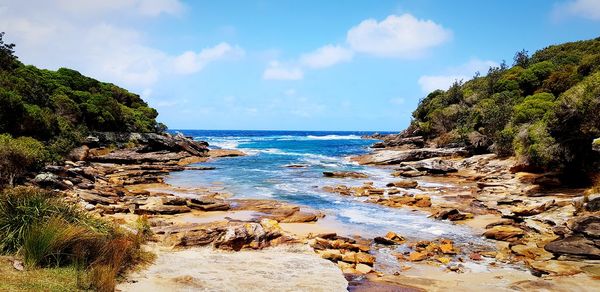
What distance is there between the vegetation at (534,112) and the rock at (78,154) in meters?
34.3

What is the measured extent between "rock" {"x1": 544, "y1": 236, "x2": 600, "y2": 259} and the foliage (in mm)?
21841

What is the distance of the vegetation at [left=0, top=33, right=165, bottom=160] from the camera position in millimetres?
31812

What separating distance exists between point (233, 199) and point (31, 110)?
19999mm

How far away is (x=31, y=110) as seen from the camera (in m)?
33.1

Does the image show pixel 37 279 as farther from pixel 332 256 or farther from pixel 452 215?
pixel 452 215

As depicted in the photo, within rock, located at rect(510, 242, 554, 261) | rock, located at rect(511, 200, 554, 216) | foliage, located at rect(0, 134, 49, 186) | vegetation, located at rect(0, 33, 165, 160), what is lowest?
rock, located at rect(510, 242, 554, 261)

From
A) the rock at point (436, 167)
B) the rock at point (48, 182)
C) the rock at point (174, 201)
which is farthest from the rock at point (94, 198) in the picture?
the rock at point (436, 167)

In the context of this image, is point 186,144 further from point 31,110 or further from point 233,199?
point 233,199

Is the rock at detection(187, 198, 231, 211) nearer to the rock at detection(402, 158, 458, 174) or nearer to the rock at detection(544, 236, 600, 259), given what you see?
the rock at detection(544, 236, 600, 259)

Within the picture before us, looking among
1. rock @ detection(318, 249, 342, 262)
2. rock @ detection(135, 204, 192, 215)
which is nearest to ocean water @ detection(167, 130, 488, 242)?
rock @ detection(318, 249, 342, 262)

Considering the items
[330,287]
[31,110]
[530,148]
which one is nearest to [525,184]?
[530,148]

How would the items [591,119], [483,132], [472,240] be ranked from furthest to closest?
[483,132]
[591,119]
[472,240]

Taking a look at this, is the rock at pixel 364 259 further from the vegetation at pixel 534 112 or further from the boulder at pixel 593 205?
the vegetation at pixel 534 112

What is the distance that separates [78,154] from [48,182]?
15.7m
